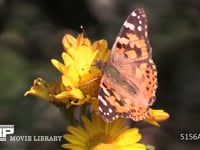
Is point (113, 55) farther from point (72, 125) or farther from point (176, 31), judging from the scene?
point (176, 31)

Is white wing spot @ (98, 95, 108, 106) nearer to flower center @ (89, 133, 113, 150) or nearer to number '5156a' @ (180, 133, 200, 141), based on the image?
flower center @ (89, 133, 113, 150)

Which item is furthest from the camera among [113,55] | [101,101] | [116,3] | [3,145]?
[116,3]

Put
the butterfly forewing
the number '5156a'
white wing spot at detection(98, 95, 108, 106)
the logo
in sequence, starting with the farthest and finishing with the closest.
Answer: the number '5156a' < the logo < the butterfly forewing < white wing spot at detection(98, 95, 108, 106)

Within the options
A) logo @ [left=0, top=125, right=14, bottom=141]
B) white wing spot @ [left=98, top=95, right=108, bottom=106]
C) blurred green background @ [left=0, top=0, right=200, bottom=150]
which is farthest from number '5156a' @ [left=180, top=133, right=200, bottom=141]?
white wing spot @ [left=98, top=95, right=108, bottom=106]

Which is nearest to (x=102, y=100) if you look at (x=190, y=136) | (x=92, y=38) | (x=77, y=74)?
(x=77, y=74)

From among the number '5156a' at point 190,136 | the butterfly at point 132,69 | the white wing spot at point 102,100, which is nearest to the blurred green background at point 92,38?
the number '5156a' at point 190,136

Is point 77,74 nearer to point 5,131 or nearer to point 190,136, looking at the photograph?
point 5,131

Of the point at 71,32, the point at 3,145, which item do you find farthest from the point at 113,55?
the point at 3,145
